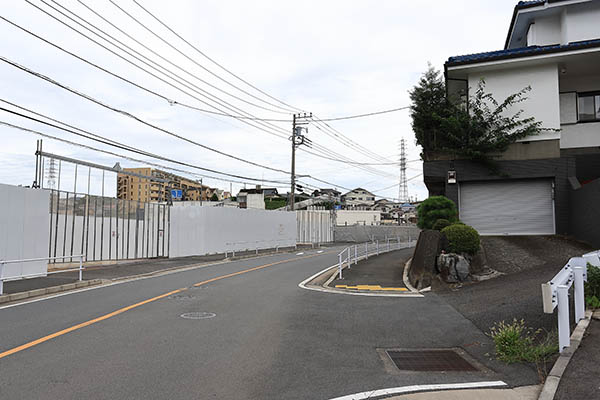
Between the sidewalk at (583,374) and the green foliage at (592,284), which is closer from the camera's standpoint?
the sidewalk at (583,374)

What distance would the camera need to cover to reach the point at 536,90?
18.6 m

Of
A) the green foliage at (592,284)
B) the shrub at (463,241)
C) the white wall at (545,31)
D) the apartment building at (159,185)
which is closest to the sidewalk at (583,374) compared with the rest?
the green foliage at (592,284)

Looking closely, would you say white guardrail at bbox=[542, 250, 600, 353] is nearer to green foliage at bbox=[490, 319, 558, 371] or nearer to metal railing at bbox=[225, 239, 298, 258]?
green foliage at bbox=[490, 319, 558, 371]

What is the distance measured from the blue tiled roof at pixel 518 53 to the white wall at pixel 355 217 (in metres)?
61.9

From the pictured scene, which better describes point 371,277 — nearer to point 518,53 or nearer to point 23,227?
point 518,53

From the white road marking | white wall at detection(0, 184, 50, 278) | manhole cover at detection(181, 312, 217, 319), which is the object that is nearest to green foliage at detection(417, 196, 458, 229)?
manhole cover at detection(181, 312, 217, 319)

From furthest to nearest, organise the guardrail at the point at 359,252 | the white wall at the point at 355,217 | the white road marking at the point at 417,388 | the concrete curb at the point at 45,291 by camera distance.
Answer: the white wall at the point at 355,217, the guardrail at the point at 359,252, the concrete curb at the point at 45,291, the white road marking at the point at 417,388

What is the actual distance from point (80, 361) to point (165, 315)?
3367 mm

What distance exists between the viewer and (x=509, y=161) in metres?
18.5

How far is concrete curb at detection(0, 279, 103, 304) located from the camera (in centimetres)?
1143

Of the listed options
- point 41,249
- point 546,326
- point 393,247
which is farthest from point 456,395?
point 393,247

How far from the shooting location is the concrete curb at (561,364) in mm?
4730

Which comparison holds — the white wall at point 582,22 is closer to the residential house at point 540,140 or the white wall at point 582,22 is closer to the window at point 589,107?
the residential house at point 540,140

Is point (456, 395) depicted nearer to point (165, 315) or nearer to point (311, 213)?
point (165, 315)
